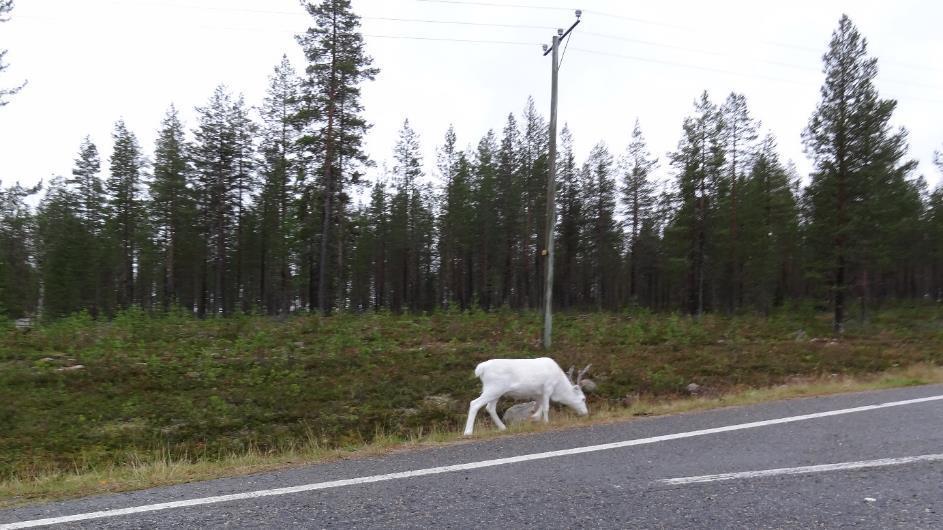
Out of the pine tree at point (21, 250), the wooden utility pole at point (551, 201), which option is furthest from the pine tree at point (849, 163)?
the pine tree at point (21, 250)

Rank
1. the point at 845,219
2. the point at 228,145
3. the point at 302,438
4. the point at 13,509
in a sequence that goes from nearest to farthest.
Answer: the point at 13,509 → the point at 302,438 → the point at 845,219 → the point at 228,145

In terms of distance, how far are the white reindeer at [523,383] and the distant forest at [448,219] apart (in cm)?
1970

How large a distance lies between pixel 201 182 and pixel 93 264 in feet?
45.9

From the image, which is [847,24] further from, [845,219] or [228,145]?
[228,145]

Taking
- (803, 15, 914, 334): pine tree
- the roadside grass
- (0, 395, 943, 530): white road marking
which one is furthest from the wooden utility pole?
(803, 15, 914, 334): pine tree

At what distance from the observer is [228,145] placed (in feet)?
124

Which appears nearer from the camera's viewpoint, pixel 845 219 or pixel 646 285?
pixel 845 219

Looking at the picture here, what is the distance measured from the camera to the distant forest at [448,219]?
1112 inches

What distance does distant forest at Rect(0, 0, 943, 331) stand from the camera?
2825 cm

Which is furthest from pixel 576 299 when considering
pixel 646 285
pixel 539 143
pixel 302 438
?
pixel 302 438

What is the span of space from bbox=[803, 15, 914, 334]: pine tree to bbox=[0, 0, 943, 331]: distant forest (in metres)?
0.09

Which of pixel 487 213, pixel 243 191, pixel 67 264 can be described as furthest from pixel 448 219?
pixel 67 264

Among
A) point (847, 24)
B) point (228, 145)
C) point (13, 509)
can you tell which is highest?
point (847, 24)

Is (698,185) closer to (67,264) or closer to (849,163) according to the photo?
(849,163)
